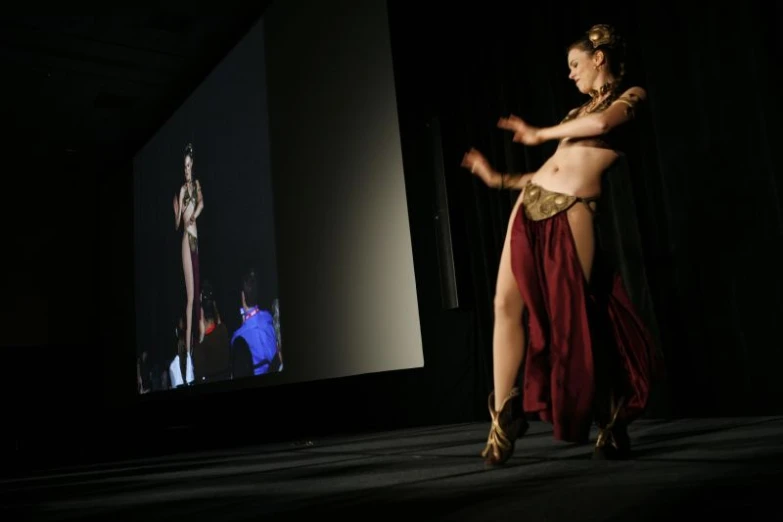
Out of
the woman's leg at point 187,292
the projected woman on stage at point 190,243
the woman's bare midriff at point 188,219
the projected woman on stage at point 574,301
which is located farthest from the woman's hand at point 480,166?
the woman's leg at point 187,292

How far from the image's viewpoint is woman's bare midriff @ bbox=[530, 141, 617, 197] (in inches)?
72.4

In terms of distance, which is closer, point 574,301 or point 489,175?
point 574,301

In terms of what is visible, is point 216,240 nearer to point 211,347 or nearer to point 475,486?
point 211,347

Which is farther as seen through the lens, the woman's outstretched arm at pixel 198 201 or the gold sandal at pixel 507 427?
the woman's outstretched arm at pixel 198 201

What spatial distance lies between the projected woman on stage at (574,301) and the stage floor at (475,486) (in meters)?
0.13

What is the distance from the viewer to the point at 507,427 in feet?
5.85

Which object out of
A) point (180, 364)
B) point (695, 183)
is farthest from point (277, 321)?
point (695, 183)

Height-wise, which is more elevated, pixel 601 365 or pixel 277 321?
pixel 277 321

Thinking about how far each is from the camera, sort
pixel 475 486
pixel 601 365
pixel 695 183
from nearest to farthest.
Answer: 1. pixel 475 486
2. pixel 601 365
3. pixel 695 183

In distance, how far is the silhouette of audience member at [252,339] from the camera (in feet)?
17.0

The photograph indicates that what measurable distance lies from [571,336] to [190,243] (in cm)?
531

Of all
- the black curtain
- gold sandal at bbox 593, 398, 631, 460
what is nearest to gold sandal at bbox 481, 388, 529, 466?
gold sandal at bbox 593, 398, 631, 460

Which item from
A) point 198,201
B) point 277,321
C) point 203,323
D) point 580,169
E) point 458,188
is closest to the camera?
point 580,169

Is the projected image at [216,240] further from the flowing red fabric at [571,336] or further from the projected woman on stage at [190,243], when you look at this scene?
the flowing red fabric at [571,336]
